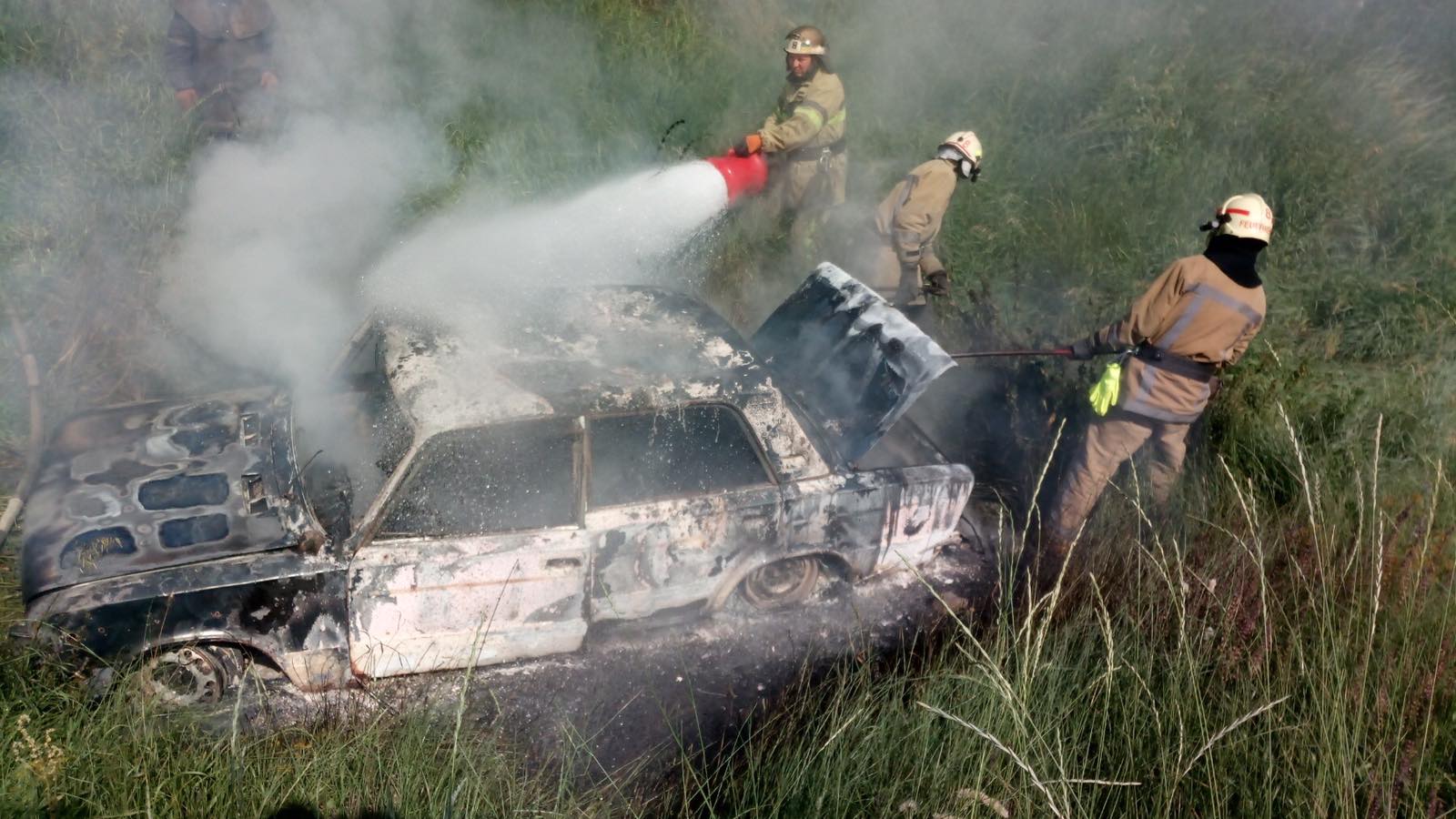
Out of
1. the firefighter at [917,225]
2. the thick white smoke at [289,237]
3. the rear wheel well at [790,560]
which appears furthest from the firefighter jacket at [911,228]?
the thick white smoke at [289,237]

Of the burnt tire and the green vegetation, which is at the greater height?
the green vegetation

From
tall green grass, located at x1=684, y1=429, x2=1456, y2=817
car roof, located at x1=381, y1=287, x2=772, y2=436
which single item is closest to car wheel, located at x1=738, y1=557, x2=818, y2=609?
car roof, located at x1=381, y1=287, x2=772, y2=436

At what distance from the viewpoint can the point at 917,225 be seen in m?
5.87

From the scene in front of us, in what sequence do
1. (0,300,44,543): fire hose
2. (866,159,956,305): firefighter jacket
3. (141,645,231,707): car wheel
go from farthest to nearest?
(866,159,956,305): firefighter jacket
(0,300,44,543): fire hose
(141,645,231,707): car wheel

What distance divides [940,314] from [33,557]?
550cm

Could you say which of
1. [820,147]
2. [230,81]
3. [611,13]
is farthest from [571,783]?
[611,13]

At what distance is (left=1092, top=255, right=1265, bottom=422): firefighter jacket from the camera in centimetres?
448

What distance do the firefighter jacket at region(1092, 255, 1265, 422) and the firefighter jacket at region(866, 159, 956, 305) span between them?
147cm

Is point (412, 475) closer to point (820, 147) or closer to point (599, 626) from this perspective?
point (599, 626)

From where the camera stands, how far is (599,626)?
13.6ft

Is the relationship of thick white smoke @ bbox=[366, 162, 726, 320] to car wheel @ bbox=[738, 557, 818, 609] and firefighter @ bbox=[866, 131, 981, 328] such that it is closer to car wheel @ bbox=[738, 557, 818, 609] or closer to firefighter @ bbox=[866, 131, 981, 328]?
firefighter @ bbox=[866, 131, 981, 328]

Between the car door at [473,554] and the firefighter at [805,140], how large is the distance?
363 centimetres

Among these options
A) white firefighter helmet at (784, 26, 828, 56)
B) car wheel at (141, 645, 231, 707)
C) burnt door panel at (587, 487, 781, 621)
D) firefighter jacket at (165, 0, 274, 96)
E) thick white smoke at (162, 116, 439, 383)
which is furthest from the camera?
firefighter jacket at (165, 0, 274, 96)

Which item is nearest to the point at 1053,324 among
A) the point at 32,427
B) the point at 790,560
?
the point at 790,560
